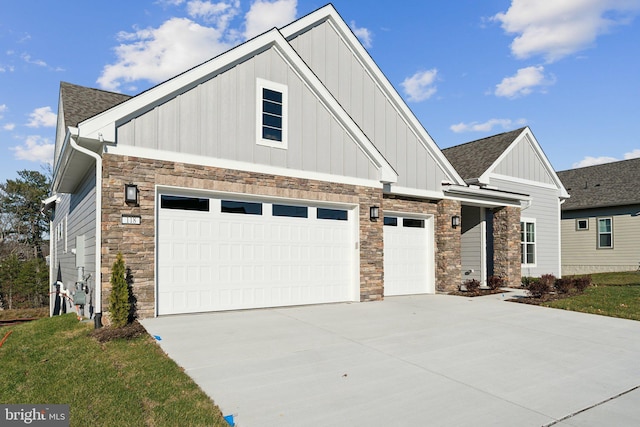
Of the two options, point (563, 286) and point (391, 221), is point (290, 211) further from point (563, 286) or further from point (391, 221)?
point (563, 286)

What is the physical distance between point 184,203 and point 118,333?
287cm

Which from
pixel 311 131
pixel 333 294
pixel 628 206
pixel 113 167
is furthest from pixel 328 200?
pixel 628 206

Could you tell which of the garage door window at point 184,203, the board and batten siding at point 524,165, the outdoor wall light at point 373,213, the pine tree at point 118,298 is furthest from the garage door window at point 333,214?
the board and batten siding at point 524,165

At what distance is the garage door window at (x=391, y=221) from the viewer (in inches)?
495

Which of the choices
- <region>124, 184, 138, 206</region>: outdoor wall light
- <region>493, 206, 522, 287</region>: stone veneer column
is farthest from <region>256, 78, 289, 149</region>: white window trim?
<region>493, 206, 522, 287</region>: stone veneer column

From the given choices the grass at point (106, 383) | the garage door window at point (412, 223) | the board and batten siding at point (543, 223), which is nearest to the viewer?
the grass at point (106, 383)

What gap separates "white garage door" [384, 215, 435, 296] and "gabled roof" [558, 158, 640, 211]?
14882 millimetres

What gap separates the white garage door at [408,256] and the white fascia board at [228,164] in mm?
2017

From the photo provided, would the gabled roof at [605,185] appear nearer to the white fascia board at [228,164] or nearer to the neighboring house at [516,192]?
the neighboring house at [516,192]

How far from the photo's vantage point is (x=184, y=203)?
8.62m

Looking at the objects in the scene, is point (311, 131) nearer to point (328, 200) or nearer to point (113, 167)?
point (328, 200)

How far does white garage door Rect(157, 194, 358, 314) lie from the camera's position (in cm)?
841

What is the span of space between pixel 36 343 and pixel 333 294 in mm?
6339

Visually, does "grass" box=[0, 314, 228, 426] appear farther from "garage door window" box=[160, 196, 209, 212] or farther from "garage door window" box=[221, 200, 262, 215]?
"garage door window" box=[221, 200, 262, 215]
